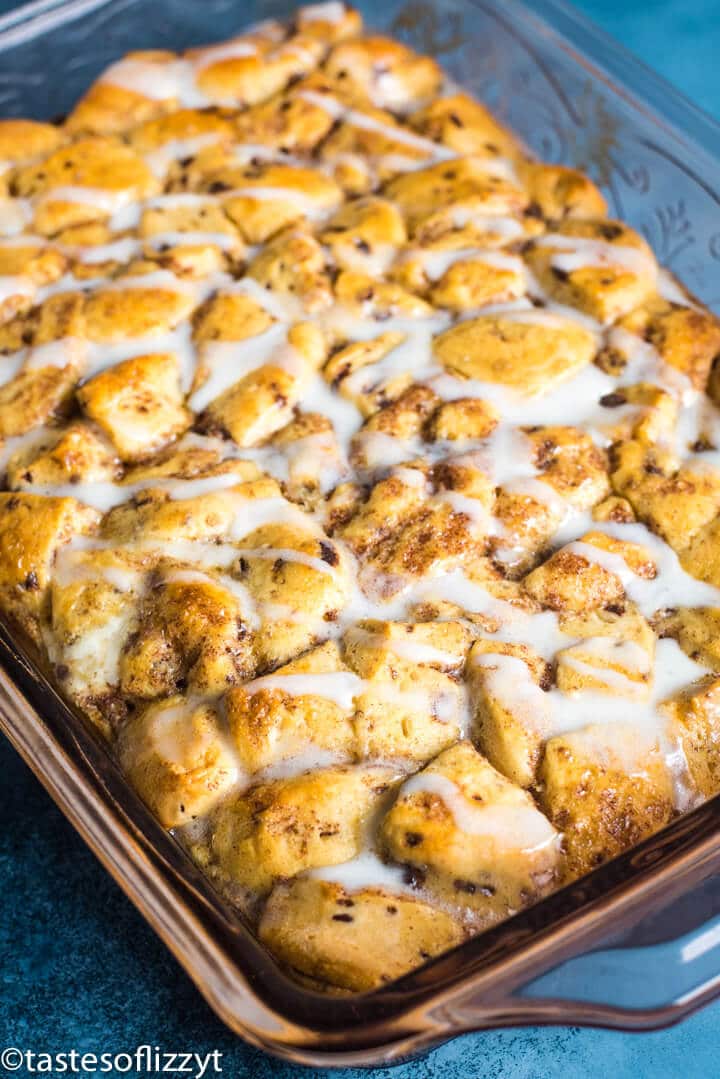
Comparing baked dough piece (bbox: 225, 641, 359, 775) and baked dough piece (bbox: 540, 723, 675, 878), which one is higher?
baked dough piece (bbox: 225, 641, 359, 775)

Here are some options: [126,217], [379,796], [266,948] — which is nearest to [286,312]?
[126,217]

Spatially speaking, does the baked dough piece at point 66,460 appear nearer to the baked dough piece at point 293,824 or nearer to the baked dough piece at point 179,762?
the baked dough piece at point 179,762

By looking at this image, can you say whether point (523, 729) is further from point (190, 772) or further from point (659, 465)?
point (659, 465)

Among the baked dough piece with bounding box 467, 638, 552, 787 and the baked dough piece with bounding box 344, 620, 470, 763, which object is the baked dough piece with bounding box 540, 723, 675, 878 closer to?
the baked dough piece with bounding box 467, 638, 552, 787

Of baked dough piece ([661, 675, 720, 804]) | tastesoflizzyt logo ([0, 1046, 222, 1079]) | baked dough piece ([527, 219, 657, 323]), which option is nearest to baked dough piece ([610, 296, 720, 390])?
baked dough piece ([527, 219, 657, 323])

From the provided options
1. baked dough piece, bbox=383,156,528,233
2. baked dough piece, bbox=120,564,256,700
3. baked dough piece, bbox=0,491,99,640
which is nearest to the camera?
baked dough piece, bbox=120,564,256,700
